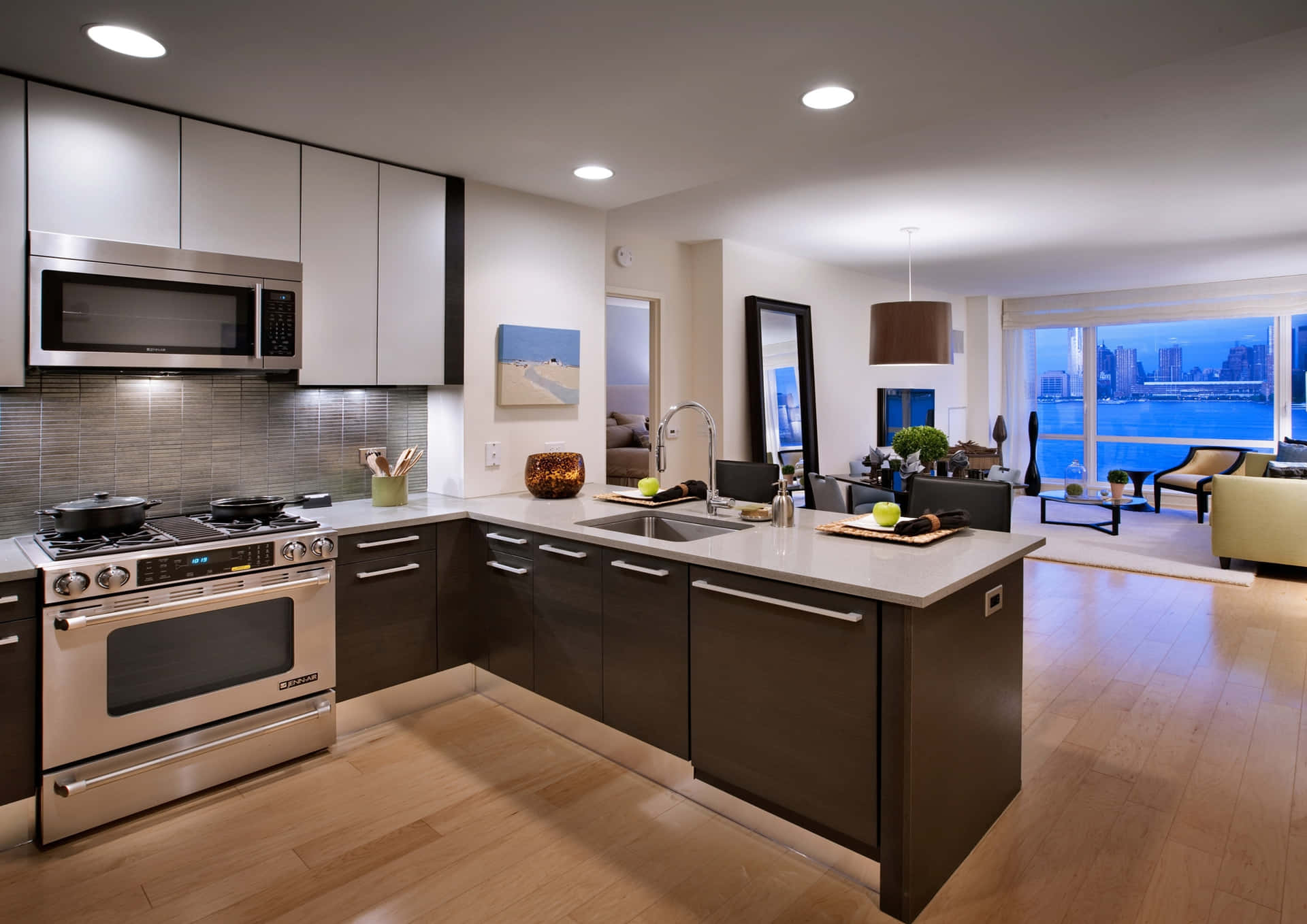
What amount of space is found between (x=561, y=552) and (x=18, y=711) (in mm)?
1577

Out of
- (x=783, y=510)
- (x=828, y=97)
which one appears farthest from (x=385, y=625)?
(x=828, y=97)

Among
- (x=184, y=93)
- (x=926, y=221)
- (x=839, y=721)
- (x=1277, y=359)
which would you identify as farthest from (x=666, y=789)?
(x=1277, y=359)

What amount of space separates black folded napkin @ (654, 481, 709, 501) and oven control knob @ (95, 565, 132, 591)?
182 centimetres

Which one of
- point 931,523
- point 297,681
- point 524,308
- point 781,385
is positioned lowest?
point 297,681

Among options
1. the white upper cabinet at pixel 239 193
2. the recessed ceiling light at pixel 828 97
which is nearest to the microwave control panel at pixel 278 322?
the white upper cabinet at pixel 239 193

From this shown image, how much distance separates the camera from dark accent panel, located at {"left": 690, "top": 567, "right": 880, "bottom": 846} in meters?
1.87

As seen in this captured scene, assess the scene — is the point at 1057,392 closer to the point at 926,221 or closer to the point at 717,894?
the point at 926,221

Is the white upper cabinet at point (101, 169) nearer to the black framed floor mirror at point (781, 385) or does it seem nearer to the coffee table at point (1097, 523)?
the black framed floor mirror at point (781, 385)

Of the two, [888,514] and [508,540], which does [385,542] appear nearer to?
[508,540]

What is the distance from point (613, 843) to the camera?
2.22m

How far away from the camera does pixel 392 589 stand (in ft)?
9.57

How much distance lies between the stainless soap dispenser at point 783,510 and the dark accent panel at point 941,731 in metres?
0.71

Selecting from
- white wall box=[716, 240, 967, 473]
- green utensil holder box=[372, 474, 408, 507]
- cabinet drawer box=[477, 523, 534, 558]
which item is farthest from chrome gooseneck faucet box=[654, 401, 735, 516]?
white wall box=[716, 240, 967, 473]

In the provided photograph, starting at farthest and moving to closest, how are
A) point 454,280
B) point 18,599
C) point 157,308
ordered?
point 454,280 < point 157,308 < point 18,599
